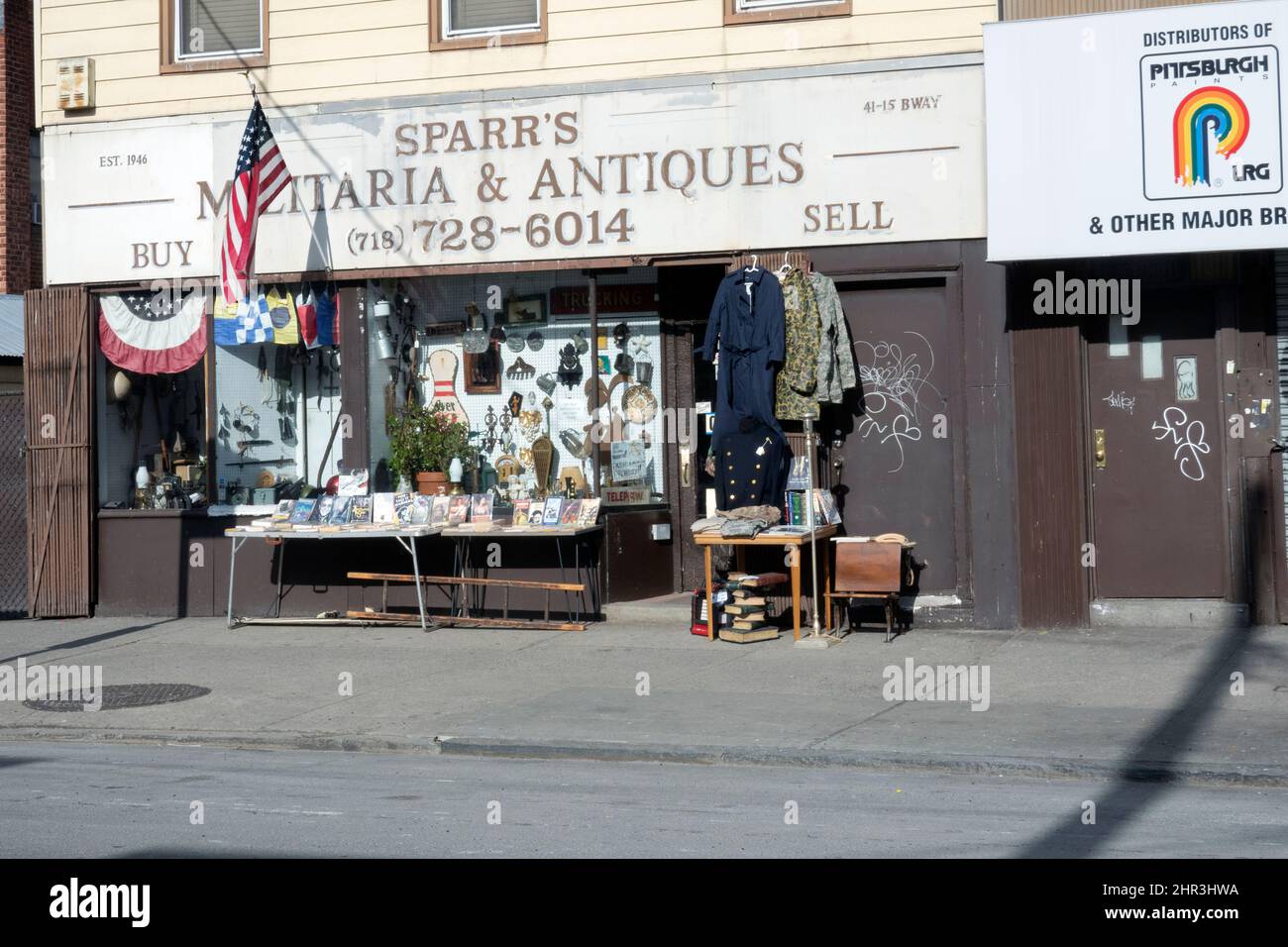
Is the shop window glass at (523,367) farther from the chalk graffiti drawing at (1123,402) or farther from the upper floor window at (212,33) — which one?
the chalk graffiti drawing at (1123,402)

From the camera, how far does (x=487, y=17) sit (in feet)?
47.0

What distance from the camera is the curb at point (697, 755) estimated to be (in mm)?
8188

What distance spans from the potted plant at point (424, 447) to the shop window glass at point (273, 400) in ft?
2.40

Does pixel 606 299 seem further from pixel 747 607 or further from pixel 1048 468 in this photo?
pixel 1048 468

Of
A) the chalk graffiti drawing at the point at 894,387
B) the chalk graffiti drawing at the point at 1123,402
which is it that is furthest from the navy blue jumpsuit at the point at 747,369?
the chalk graffiti drawing at the point at 1123,402

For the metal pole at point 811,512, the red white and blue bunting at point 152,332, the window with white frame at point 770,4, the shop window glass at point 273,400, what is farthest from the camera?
the red white and blue bunting at point 152,332

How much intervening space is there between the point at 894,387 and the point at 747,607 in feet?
7.71

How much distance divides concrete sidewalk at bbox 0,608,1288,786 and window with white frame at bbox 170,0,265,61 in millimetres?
5630

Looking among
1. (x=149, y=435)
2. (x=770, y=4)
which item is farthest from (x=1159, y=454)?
(x=149, y=435)

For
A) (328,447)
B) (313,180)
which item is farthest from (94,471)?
(313,180)

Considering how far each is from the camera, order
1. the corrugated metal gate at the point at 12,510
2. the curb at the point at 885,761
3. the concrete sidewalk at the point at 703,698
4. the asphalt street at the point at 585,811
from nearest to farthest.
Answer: the asphalt street at the point at 585,811 < the curb at the point at 885,761 < the concrete sidewalk at the point at 703,698 < the corrugated metal gate at the point at 12,510

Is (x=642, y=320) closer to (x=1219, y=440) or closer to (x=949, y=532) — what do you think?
(x=949, y=532)

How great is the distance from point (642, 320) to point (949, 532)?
355 cm
